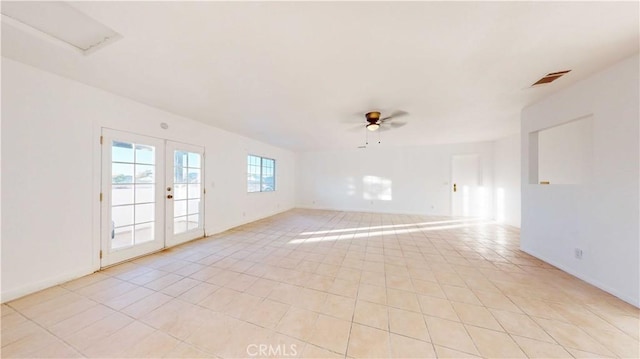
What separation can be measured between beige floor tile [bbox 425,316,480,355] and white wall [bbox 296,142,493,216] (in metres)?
5.71

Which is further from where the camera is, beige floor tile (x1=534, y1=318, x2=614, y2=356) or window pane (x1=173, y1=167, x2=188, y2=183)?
window pane (x1=173, y1=167, x2=188, y2=183)

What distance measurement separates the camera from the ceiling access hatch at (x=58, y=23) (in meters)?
1.43

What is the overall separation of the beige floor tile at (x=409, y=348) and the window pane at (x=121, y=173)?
12.9 ft

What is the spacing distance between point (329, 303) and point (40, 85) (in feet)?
12.9

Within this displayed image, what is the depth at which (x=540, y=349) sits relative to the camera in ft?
4.87

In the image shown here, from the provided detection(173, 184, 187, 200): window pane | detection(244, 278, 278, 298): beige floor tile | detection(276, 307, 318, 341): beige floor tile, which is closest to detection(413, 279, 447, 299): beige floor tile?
detection(276, 307, 318, 341): beige floor tile

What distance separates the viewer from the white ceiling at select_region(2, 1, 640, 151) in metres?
1.43

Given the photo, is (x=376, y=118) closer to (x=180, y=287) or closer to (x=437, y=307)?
(x=437, y=307)

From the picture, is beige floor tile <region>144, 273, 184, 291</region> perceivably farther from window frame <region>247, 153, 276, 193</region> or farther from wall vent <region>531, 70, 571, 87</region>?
wall vent <region>531, 70, 571, 87</region>

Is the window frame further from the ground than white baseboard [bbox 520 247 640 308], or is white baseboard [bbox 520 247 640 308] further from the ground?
the window frame

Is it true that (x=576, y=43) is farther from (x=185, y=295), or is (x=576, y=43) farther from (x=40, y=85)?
(x=40, y=85)

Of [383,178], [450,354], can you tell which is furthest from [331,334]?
[383,178]

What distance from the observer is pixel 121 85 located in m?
2.58

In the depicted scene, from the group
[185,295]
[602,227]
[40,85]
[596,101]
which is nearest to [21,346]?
[185,295]
